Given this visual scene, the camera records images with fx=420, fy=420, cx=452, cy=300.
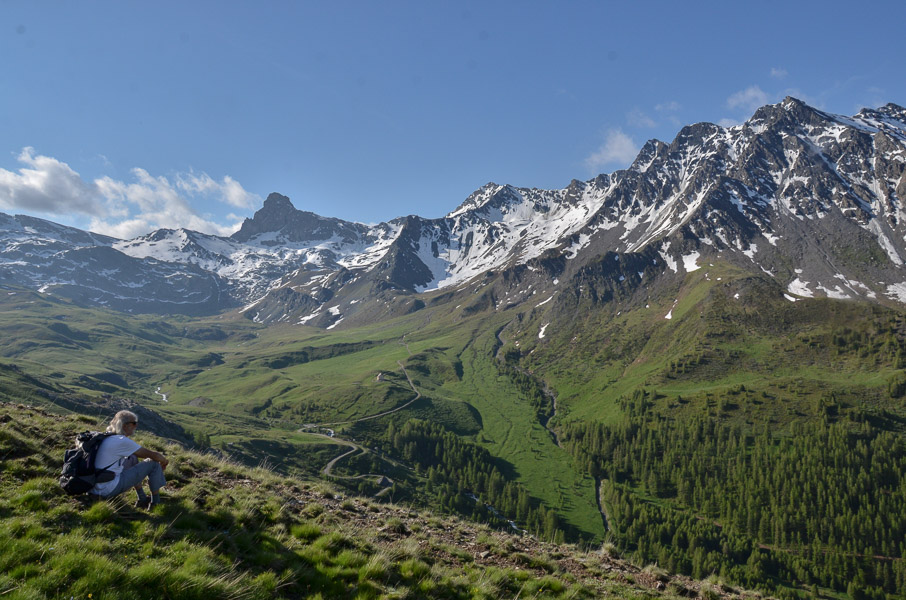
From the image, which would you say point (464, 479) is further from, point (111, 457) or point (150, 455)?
point (111, 457)

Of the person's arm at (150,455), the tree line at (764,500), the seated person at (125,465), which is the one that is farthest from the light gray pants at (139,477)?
the tree line at (764,500)

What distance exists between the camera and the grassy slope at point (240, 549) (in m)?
8.24

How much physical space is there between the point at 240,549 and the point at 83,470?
4.72 meters

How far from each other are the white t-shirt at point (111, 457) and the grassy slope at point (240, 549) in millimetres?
450

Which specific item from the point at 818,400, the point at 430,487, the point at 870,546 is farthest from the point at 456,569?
the point at 818,400

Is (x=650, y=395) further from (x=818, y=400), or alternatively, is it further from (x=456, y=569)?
(x=456, y=569)

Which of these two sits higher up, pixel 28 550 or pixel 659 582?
pixel 28 550

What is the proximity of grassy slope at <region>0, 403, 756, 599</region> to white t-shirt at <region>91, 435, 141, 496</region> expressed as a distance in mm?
450

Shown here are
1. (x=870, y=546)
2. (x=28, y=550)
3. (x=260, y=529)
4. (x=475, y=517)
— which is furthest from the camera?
(x=475, y=517)

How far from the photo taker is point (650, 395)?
189375 mm

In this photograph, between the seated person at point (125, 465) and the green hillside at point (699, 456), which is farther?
the green hillside at point (699, 456)

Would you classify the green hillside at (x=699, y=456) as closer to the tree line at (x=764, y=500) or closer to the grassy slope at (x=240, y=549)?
the tree line at (x=764, y=500)

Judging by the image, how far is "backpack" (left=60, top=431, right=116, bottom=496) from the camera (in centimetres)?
1117

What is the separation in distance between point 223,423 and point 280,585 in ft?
564
